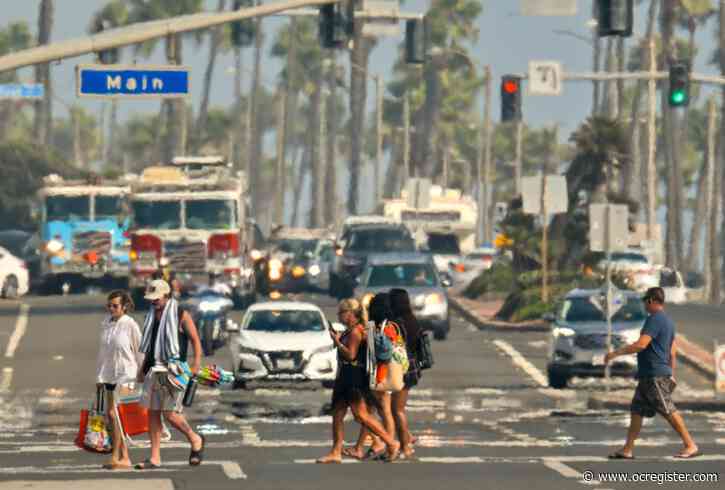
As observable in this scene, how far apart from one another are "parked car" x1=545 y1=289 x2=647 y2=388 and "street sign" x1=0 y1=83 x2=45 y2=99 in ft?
33.2

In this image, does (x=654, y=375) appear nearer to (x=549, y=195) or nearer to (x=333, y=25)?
(x=333, y=25)

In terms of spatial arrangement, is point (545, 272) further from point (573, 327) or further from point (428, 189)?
point (428, 189)

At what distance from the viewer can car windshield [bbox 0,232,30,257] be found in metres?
69.0

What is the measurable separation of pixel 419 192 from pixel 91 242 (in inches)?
554

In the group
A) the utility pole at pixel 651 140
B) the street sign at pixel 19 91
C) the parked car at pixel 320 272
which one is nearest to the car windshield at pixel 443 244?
the utility pole at pixel 651 140

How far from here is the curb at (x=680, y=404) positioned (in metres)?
31.6

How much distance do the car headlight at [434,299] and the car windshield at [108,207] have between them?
51.4ft

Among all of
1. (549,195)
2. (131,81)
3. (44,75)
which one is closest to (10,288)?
(549,195)

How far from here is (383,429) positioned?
2227cm

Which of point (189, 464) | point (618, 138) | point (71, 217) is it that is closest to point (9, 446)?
point (189, 464)

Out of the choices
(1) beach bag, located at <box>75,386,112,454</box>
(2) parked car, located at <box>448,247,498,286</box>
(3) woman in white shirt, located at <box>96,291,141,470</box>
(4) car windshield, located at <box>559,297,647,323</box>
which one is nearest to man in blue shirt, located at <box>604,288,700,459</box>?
(3) woman in white shirt, located at <box>96,291,141,470</box>

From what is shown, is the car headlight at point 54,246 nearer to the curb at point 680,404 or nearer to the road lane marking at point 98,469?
the curb at point 680,404

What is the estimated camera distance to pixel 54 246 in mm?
58469

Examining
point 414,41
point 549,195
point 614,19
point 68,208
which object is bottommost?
point 68,208
